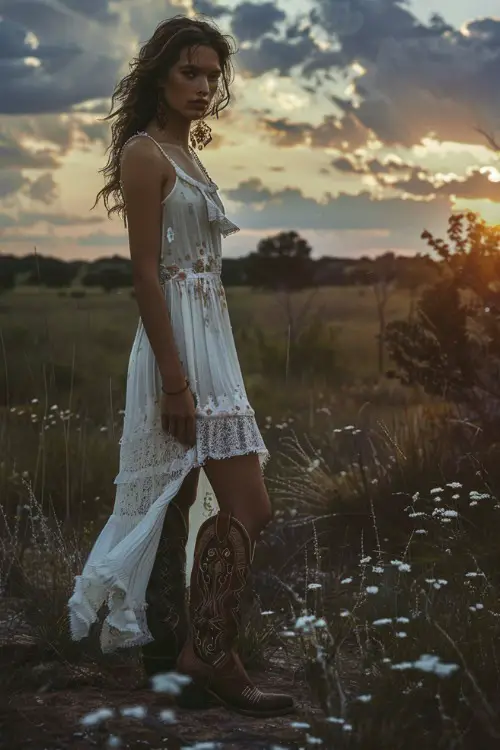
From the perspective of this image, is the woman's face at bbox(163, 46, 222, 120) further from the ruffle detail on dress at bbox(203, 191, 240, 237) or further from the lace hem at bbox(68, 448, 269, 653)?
the lace hem at bbox(68, 448, 269, 653)

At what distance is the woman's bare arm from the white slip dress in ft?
0.21

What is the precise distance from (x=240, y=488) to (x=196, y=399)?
1.13 feet

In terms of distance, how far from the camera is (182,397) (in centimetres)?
359

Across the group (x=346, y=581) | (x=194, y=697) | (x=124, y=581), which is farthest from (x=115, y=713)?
(x=346, y=581)

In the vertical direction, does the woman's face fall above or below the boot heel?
above

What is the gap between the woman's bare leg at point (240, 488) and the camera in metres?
3.64

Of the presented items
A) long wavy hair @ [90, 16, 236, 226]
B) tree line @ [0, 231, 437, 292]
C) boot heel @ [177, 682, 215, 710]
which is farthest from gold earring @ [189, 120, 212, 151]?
tree line @ [0, 231, 437, 292]

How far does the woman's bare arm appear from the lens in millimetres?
3580

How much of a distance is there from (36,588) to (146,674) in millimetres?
914

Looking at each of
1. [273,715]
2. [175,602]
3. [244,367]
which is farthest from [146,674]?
[244,367]

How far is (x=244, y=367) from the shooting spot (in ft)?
56.4

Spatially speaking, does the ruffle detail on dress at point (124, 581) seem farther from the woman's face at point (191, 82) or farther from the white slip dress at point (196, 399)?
the woman's face at point (191, 82)

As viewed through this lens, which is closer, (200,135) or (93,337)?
(200,135)

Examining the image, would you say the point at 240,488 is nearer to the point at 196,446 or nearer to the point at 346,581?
the point at 196,446
